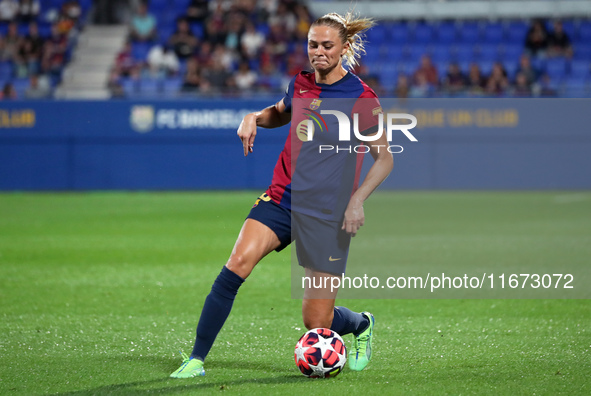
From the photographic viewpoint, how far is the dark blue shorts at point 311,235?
15.6 ft

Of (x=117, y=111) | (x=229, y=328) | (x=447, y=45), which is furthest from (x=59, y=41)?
(x=229, y=328)

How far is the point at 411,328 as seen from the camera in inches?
245

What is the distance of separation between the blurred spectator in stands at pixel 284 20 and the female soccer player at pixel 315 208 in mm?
17743

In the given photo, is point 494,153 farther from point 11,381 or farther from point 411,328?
point 11,381

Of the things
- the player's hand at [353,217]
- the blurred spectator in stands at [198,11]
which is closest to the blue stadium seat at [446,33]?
the blurred spectator in stands at [198,11]

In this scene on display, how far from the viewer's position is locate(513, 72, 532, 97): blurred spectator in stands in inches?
792

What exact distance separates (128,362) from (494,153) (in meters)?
16.4

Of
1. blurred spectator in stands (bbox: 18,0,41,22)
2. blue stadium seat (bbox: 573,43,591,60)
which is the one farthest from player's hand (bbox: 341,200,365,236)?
blurred spectator in stands (bbox: 18,0,41,22)

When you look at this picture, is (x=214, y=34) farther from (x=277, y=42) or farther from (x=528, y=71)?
(x=528, y=71)

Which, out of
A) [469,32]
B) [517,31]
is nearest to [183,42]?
[469,32]

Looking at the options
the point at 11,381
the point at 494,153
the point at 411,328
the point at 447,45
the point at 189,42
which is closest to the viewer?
the point at 11,381

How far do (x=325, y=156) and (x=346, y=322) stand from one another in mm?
1050

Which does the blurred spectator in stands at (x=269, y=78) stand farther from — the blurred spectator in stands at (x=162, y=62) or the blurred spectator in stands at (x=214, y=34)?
the blurred spectator in stands at (x=162, y=62)

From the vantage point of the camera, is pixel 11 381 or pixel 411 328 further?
pixel 411 328
